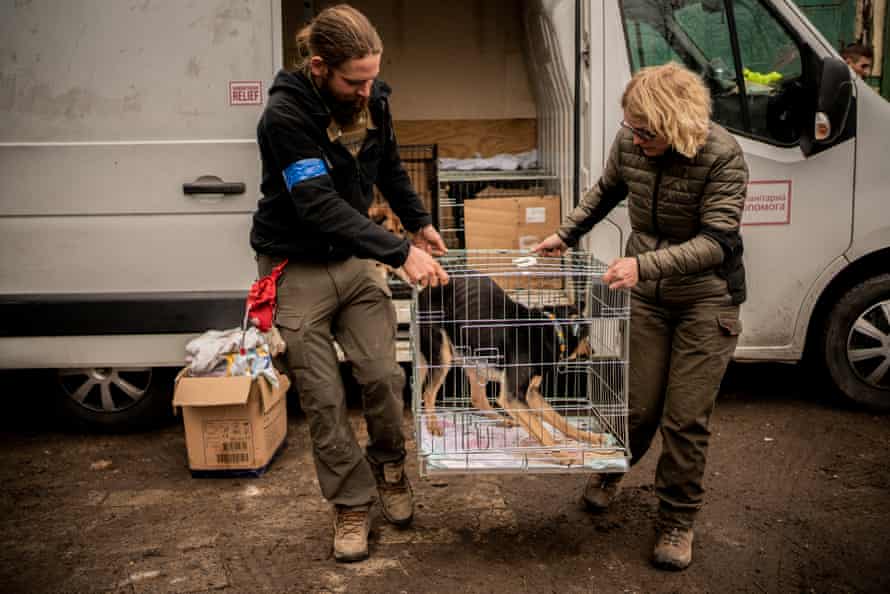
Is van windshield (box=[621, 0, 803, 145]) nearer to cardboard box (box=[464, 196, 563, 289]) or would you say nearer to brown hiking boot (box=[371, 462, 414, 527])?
cardboard box (box=[464, 196, 563, 289])

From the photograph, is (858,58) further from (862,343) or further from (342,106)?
(342,106)

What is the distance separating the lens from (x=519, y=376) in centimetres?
369

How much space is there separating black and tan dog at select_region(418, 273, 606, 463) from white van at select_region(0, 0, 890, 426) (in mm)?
953

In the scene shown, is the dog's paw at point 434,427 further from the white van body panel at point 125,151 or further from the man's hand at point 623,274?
the white van body panel at point 125,151

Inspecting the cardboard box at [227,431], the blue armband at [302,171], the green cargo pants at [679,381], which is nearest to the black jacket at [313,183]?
the blue armband at [302,171]

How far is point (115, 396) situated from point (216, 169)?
1457 mm

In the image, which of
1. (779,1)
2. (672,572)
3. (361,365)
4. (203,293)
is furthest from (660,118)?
(203,293)

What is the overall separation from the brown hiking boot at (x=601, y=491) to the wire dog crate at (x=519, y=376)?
34cm

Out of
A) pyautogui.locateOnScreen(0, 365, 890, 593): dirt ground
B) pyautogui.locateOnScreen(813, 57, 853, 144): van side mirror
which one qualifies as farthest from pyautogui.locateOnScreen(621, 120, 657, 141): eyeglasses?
pyautogui.locateOnScreen(813, 57, 853, 144): van side mirror

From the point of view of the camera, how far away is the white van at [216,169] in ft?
14.9

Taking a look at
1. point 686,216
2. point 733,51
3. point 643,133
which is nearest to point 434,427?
point 686,216

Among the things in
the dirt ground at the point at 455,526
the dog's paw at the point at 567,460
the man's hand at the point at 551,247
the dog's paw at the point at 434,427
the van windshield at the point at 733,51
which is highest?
the van windshield at the point at 733,51

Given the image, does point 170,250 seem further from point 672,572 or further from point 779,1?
point 779,1

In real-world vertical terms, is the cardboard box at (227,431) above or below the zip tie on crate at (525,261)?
below
